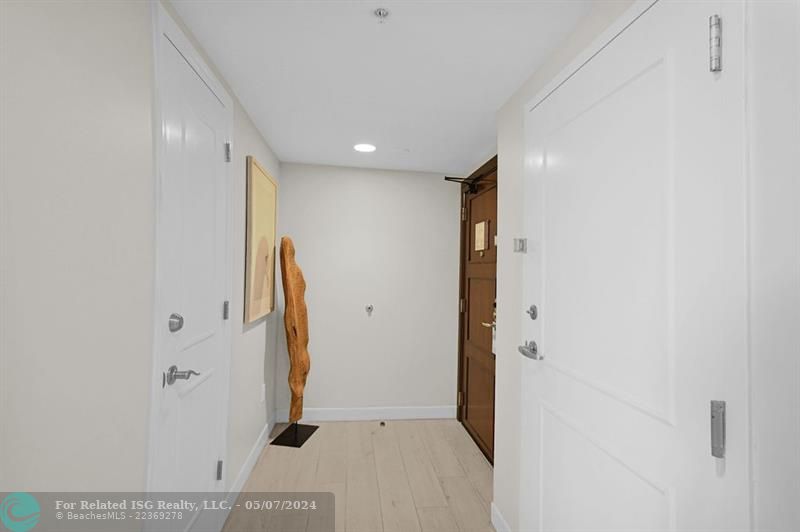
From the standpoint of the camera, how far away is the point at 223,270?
200 cm

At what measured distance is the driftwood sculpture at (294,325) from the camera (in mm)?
3076

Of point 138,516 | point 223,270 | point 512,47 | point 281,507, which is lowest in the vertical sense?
point 281,507

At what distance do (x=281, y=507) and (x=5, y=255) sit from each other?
2.05m

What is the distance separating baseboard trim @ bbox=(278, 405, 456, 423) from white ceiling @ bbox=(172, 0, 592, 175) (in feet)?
7.64

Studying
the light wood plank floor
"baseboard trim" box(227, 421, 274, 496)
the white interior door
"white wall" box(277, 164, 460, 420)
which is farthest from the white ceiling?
the light wood plank floor

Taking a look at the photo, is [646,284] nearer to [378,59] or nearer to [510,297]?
[510,297]

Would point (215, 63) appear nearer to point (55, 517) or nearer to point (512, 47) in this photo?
point (512, 47)

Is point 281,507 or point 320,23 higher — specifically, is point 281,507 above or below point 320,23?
below

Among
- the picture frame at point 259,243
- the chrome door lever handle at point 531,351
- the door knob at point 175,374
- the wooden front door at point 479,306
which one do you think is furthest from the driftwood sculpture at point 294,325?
the chrome door lever handle at point 531,351

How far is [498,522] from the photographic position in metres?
2.08

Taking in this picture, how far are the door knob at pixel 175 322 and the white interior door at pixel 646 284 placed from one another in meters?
1.39

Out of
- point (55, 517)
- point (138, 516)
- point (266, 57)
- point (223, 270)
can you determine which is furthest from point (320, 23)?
point (138, 516)

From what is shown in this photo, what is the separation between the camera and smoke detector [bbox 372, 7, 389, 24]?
1408 mm

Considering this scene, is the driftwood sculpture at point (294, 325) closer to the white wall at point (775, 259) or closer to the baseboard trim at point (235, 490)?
the baseboard trim at point (235, 490)
